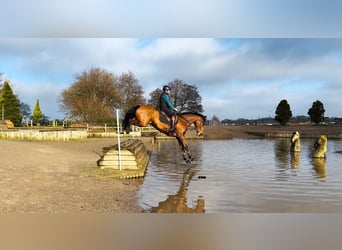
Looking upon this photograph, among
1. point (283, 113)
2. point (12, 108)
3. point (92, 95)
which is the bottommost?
point (283, 113)

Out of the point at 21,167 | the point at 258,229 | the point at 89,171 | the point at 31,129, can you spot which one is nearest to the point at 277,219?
the point at 258,229

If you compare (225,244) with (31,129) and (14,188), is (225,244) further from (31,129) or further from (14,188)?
(31,129)

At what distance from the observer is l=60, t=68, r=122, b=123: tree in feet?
38.6

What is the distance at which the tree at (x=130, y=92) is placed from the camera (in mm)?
12148

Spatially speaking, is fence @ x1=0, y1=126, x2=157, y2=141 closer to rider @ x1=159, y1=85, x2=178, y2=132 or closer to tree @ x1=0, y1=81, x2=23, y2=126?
tree @ x1=0, y1=81, x2=23, y2=126

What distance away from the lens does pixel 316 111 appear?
466 inches

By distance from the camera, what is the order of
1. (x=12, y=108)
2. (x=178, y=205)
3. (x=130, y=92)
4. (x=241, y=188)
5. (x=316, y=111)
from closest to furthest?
(x=178, y=205)
(x=241, y=188)
(x=316, y=111)
(x=130, y=92)
(x=12, y=108)

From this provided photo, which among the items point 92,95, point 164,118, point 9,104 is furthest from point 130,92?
point 164,118

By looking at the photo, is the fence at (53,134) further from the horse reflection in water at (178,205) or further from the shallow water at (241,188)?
the horse reflection in water at (178,205)

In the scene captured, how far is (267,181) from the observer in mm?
8516

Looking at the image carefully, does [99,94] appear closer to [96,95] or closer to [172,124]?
[96,95]

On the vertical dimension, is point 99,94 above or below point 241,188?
above

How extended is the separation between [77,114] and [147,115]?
6.47 metres

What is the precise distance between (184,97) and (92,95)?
503 centimetres
